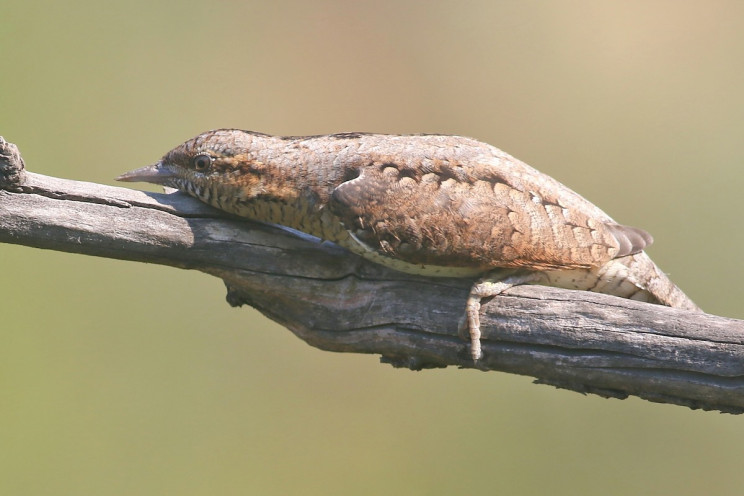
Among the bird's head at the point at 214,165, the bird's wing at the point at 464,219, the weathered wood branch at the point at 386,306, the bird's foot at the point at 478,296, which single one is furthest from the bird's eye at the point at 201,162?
the bird's foot at the point at 478,296

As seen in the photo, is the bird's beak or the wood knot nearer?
the wood knot

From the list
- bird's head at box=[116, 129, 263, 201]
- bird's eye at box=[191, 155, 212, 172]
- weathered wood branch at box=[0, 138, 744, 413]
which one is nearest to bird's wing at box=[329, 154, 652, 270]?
weathered wood branch at box=[0, 138, 744, 413]

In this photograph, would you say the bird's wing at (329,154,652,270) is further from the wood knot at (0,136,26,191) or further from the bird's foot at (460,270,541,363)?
the wood knot at (0,136,26,191)

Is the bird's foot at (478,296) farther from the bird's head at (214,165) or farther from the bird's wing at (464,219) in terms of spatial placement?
the bird's head at (214,165)

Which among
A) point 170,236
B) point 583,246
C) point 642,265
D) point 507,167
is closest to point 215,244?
point 170,236

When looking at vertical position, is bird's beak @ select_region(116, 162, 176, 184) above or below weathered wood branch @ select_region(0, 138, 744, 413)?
above

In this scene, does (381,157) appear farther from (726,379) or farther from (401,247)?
(726,379)

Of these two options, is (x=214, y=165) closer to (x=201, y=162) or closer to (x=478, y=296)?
(x=201, y=162)
